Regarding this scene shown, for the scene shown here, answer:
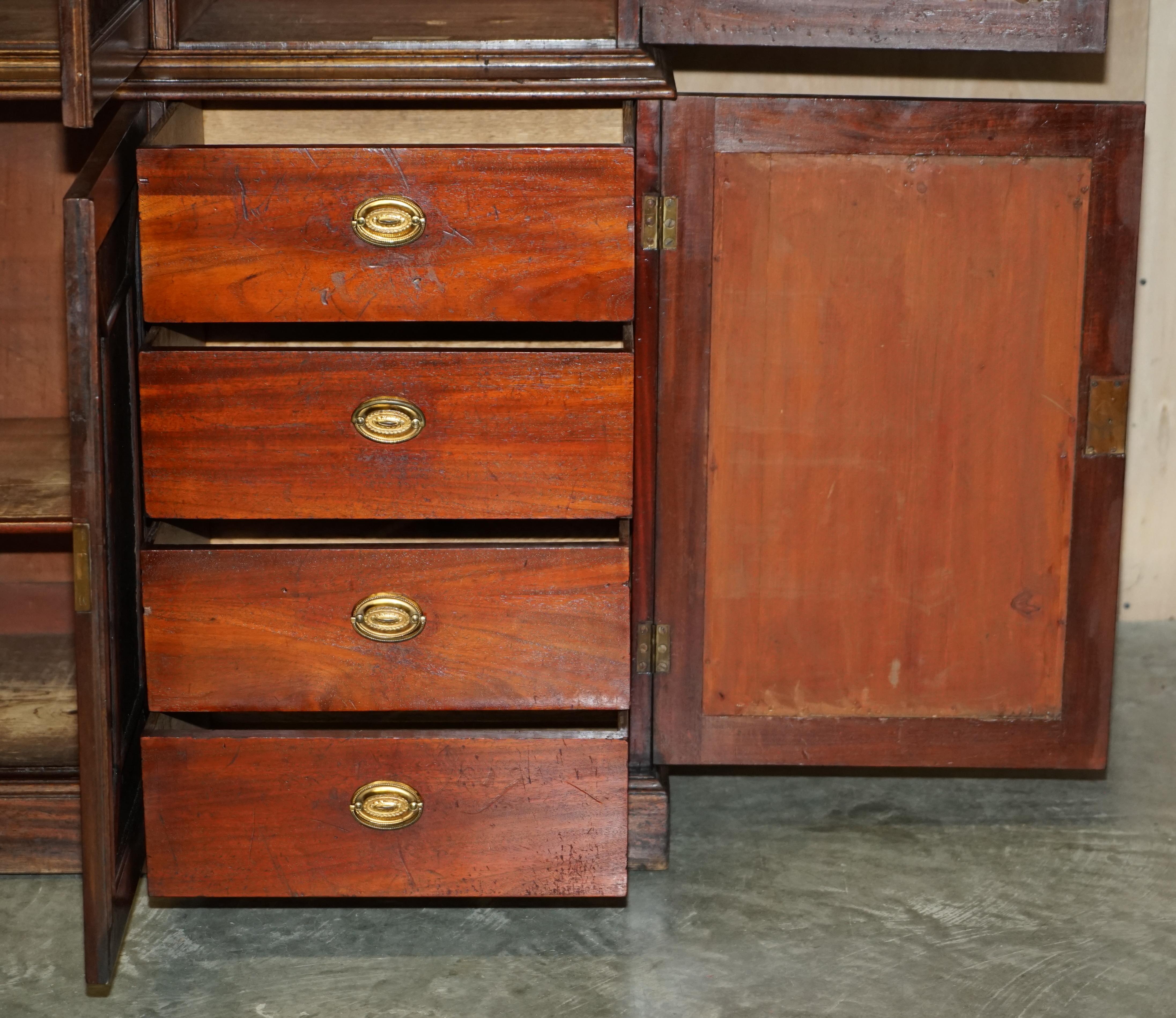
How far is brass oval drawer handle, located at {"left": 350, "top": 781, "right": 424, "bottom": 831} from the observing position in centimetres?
164

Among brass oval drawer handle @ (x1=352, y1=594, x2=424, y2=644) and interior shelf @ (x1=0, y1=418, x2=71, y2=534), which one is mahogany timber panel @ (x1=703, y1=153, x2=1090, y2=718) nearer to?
brass oval drawer handle @ (x1=352, y1=594, x2=424, y2=644)

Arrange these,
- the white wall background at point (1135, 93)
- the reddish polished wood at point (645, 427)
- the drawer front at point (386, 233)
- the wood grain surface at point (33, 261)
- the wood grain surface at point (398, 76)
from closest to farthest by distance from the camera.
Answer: the drawer front at point (386, 233), the wood grain surface at point (398, 76), the reddish polished wood at point (645, 427), the wood grain surface at point (33, 261), the white wall background at point (1135, 93)

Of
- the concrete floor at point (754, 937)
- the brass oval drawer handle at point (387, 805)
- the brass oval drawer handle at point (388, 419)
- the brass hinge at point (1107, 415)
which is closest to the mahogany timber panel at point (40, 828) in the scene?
the concrete floor at point (754, 937)

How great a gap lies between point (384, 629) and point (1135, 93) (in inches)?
69.1

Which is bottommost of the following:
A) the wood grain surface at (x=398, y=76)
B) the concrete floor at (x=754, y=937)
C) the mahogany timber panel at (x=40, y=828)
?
the concrete floor at (x=754, y=937)

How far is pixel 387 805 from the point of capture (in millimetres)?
1648

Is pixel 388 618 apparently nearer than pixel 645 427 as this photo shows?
Yes

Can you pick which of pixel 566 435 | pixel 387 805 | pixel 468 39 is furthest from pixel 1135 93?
pixel 387 805

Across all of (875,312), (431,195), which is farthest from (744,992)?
(431,195)

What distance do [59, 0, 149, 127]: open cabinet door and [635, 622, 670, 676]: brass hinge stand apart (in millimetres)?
922

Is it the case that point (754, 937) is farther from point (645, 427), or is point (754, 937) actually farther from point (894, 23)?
point (894, 23)

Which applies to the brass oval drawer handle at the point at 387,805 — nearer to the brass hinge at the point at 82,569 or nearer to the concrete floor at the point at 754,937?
the concrete floor at the point at 754,937

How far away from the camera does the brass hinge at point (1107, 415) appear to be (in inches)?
73.3

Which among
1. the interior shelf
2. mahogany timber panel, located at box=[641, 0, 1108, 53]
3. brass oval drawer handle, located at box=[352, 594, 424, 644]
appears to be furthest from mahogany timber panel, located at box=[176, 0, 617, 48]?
brass oval drawer handle, located at box=[352, 594, 424, 644]
